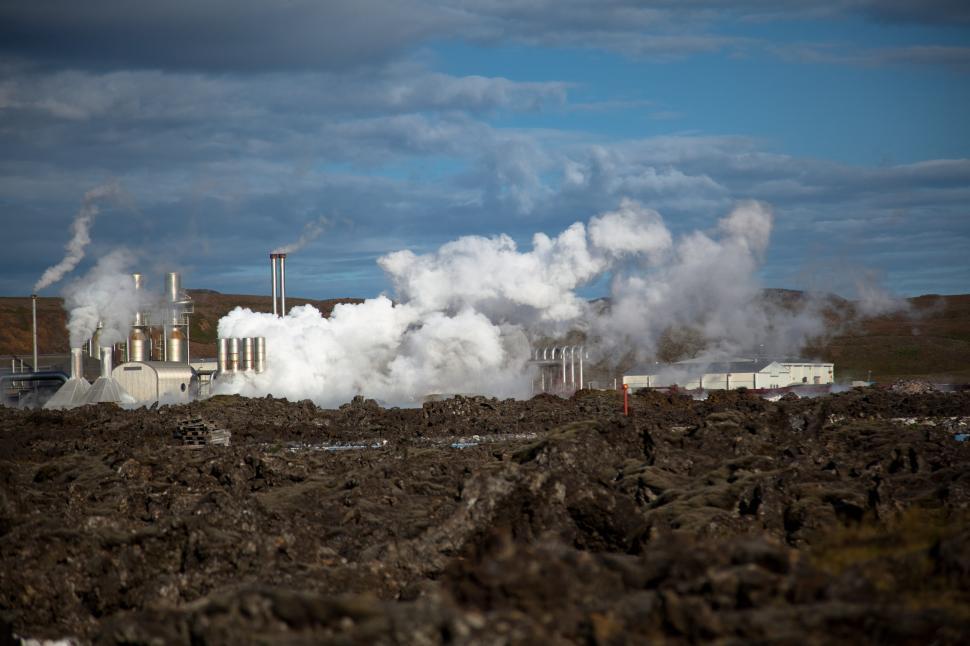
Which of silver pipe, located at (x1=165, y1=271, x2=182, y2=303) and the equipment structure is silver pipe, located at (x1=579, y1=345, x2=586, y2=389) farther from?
silver pipe, located at (x1=165, y1=271, x2=182, y2=303)

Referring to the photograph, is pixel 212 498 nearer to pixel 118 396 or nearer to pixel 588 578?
pixel 588 578

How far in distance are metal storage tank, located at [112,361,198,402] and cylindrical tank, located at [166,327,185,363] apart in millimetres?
4688

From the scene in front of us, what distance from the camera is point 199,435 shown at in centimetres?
5072

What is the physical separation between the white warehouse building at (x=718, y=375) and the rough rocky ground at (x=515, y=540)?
4447 cm

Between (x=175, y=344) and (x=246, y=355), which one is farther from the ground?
(x=175, y=344)

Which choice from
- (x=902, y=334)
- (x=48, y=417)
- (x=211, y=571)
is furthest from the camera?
(x=902, y=334)

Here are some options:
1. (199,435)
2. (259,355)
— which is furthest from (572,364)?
(199,435)

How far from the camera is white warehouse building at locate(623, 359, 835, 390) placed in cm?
9144

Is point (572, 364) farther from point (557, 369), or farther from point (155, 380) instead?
point (155, 380)

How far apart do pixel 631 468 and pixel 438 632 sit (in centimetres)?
1962

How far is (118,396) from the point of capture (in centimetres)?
7906

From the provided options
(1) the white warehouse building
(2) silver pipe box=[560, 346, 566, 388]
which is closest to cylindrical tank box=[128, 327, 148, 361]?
(2) silver pipe box=[560, 346, 566, 388]

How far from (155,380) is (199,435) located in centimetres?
3293

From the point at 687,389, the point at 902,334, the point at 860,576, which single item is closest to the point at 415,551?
the point at 860,576
